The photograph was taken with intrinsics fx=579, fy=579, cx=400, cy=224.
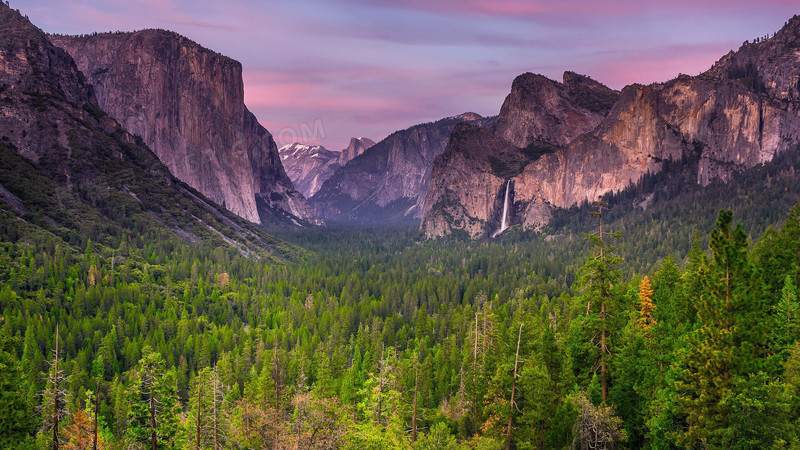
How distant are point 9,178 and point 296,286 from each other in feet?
263

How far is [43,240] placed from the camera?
13200 centimetres

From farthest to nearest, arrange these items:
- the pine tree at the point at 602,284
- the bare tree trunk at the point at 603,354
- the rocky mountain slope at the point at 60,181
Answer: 1. the rocky mountain slope at the point at 60,181
2. the bare tree trunk at the point at 603,354
3. the pine tree at the point at 602,284

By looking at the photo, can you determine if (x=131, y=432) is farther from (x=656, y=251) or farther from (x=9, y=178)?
(x=656, y=251)

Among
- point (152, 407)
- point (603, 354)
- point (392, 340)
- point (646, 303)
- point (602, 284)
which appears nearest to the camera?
point (152, 407)

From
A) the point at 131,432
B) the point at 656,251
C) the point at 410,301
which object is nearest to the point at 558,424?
the point at 131,432

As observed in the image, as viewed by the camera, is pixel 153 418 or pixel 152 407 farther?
pixel 152 407

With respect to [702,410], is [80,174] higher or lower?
higher

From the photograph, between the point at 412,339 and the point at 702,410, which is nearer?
the point at 702,410

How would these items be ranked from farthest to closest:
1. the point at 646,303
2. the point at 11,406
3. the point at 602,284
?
the point at 646,303
the point at 602,284
the point at 11,406

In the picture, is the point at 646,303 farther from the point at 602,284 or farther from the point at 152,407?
the point at 152,407

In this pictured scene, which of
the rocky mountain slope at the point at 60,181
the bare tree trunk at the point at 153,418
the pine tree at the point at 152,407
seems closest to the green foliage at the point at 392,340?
the pine tree at the point at 152,407

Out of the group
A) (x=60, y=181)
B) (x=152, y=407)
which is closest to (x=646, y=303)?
(x=152, y=407)

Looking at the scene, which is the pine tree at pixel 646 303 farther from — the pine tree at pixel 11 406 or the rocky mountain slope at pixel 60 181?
the rocky mountain slope at pixel 60 181

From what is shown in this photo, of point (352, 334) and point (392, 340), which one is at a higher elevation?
point (392, 340)
